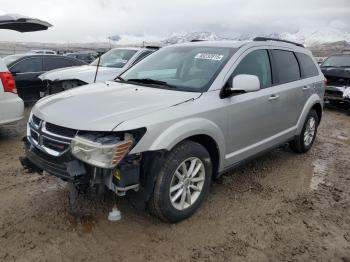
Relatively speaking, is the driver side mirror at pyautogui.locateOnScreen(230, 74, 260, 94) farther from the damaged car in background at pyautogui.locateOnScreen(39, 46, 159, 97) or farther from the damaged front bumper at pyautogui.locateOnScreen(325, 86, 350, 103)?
the damaged front bumper at pyautogui.locateOnScreen(325, 86, 350, 103)

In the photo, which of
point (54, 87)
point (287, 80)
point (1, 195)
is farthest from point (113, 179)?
point (54, 87)

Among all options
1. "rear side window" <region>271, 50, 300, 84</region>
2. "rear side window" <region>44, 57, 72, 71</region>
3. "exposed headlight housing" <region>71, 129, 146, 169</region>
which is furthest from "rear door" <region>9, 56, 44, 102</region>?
"exposed headlight housing" <region>71, 129, 146, 169</region>

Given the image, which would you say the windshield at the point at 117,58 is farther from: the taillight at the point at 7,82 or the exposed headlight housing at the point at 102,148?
the exposed headlight housing at the point at 102,148

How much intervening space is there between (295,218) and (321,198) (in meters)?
0.70

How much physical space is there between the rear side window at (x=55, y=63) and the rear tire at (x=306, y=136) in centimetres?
671

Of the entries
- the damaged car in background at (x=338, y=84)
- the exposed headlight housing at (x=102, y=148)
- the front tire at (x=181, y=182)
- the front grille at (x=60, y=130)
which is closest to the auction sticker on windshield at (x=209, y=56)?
the front tire at (x=181, y=182)

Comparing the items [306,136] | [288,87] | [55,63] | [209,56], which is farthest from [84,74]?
[306,136]

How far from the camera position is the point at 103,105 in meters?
3.17

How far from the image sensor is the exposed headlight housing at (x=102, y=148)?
2.76m

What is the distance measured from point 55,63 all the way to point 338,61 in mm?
8622

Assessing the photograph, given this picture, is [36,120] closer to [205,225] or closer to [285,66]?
[205,225]

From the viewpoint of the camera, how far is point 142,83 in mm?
3951

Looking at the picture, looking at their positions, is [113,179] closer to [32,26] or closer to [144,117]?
[144,117]

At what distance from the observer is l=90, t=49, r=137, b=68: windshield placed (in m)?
8.58
